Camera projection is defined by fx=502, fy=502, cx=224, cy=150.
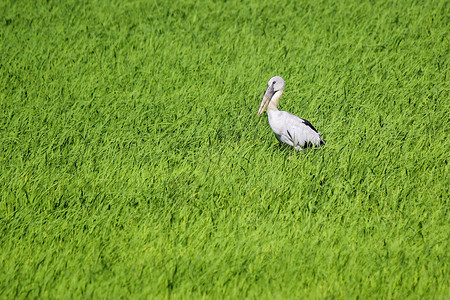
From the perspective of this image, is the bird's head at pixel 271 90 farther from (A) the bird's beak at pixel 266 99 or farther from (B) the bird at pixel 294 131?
(B) the bird at pixel 294 131

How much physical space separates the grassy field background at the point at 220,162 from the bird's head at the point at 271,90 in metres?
0.25

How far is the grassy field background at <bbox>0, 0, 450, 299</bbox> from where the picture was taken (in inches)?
125

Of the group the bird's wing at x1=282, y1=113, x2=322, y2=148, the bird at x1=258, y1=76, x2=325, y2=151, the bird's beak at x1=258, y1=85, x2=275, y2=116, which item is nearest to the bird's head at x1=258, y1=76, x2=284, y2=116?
the bird's beak at x1=258, y1=85, x2=275, y2=116

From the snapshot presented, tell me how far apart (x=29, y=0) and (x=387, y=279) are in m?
8.47

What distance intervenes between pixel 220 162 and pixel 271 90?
1.21 meters

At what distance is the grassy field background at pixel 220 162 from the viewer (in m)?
3.18

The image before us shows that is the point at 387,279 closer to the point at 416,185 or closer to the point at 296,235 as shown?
the point at 296,235

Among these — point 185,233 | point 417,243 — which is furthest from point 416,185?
point 185,233

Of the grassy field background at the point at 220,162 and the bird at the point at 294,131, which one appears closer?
the grassy field background at the point at 220,162

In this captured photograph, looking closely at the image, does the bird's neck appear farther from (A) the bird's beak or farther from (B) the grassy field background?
(B) the grassy field background

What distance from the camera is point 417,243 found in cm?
346

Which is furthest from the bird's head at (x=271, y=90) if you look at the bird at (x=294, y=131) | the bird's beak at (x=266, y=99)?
the bird at (x=294, y=131)

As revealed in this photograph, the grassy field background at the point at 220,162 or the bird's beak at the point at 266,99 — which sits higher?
the bird's beak at the point at 266,99

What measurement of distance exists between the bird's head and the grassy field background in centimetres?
25
